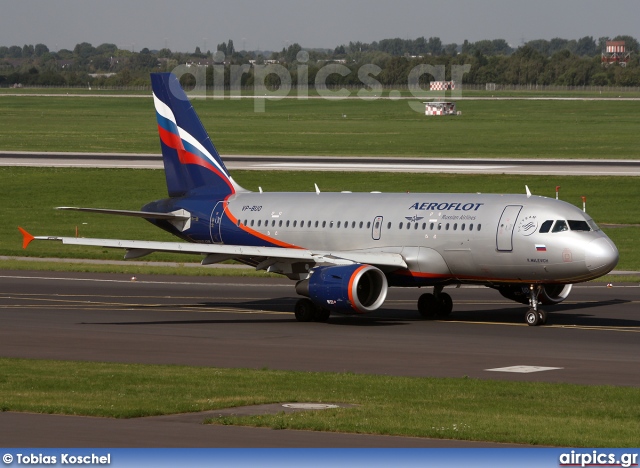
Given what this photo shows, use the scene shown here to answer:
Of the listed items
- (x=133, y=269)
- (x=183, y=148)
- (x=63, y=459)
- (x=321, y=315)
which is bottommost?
(x=133, y=269)

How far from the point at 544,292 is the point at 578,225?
321 centimetres

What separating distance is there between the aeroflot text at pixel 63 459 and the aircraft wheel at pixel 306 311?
26041 millimetres

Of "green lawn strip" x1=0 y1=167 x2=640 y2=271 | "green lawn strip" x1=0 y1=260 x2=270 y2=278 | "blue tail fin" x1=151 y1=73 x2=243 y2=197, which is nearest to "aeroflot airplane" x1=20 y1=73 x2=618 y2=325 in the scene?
"blue tail fin" x1=151 y1=73 x2=243 y2=197

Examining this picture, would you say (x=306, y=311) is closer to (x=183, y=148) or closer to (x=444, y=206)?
(x=444, y=206)

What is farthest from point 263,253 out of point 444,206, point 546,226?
point 546,226

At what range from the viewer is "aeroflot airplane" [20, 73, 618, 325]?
42.2 m

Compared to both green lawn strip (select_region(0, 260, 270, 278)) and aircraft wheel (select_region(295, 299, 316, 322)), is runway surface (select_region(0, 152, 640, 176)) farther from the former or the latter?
aircraft wheel (select_region(295, 299, 316, 322))

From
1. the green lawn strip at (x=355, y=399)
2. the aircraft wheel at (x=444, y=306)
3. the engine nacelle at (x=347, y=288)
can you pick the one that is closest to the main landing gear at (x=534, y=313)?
the aircraft wheel at (x=444, y=306)

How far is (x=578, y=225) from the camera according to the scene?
42.3 meters

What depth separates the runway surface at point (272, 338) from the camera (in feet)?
72.7

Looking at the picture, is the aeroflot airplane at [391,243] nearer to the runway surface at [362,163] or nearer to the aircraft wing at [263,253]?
the aircraft wing at [263,253]

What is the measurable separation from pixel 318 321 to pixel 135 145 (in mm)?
98471

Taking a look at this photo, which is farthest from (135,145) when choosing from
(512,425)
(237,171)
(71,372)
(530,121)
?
(512,425)

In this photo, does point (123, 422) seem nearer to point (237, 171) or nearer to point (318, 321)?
point (318, 321)
